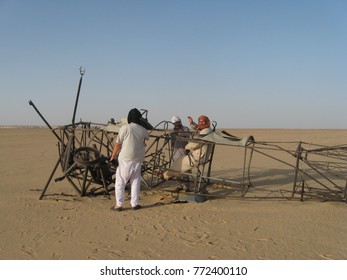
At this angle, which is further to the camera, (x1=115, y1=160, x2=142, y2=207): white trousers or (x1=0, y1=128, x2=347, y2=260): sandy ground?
(x1=115, y1=160, x2=142, y2=207): white trousers

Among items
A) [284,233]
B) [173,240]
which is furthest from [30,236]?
[284,233]

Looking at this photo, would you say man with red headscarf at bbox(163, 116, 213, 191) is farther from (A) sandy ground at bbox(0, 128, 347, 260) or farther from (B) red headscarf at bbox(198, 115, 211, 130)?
(A) sandy ground at bbox(0, 128, 347, 260)

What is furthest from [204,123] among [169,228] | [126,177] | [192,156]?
[169,228]

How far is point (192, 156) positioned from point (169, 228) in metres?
2.39

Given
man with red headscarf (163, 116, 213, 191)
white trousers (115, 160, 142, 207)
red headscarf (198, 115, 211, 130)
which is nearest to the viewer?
white trousers (115, 160, 142, 207)

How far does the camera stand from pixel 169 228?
19.5 ft

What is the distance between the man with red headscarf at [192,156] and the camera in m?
7.82

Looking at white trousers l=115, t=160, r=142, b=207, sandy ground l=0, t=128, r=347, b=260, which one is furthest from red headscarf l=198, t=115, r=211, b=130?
white trousers l=115, t=160, r=142, b=207

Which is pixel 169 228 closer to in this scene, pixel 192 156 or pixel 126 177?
pixel 126 177

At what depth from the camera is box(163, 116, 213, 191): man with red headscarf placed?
7.82 meters

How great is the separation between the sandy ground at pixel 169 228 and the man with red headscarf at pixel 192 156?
2.20 ft

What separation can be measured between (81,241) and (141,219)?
4.61ft

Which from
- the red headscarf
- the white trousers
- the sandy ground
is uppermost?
the red headscarf

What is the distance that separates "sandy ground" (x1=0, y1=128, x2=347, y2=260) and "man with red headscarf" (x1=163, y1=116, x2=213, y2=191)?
67 cm
